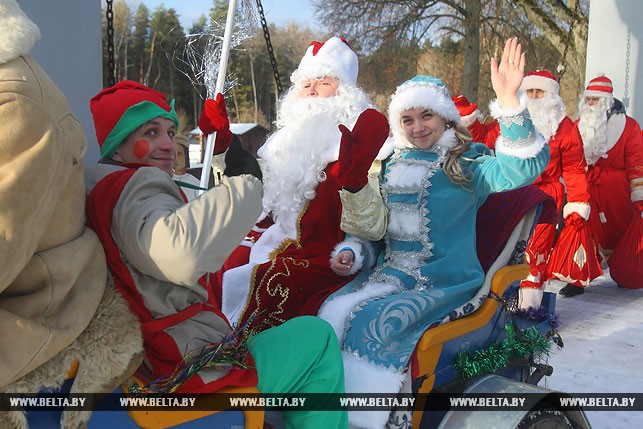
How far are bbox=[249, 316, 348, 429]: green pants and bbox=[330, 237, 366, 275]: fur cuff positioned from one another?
0.83m

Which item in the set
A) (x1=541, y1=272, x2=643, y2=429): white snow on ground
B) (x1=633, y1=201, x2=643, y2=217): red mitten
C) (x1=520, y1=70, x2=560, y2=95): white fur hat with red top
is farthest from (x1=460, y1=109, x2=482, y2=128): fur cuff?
(x1=541, y1=272, x2=643, y2=429): white snow on ground

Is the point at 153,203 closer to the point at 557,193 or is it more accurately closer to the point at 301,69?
the point at 301,69

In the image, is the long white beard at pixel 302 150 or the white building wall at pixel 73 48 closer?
the white building wall at pixel 73 48

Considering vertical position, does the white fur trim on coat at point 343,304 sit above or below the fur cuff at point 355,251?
below

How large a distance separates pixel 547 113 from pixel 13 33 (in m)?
4.98

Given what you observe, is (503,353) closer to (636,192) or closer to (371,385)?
(371,385)

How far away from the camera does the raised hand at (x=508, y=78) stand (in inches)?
91.7

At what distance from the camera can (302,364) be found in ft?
5.51

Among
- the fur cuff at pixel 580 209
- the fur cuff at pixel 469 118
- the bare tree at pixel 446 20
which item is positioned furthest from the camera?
the bare tree at pixel 446 20

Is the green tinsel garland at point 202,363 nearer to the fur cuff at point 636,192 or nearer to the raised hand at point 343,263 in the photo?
the raised hand at point 343,263

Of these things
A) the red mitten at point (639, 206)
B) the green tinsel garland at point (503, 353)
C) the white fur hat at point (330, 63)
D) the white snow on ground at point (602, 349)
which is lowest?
the white snow on ground at point (602, 349)

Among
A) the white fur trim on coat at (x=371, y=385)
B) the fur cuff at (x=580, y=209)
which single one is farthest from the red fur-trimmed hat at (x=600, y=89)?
the white fur trim on coat at (x=371, y=385)

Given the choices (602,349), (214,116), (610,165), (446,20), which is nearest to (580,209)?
(610,165)

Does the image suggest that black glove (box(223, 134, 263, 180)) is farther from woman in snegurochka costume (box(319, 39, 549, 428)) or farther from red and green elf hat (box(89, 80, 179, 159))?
red and green elf hat (box(89, 80, 179, 159))
